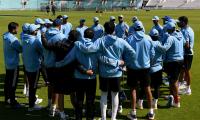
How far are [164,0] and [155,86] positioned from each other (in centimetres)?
9505

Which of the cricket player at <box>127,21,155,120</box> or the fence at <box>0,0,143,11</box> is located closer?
the cricket player at <box>127,21,155,120</box>

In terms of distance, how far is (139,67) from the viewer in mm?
10352

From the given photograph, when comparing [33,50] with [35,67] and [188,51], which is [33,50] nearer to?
[35,67]

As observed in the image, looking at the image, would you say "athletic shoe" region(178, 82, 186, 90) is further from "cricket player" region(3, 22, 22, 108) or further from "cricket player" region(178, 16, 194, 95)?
"cricket player" region(3, 22, 22, 108)

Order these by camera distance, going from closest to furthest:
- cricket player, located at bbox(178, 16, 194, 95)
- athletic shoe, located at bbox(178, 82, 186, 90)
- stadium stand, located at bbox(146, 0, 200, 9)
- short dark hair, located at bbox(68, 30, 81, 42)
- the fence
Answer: short dark hair, located at bbox(68, 30, 81, 42)
cricket player, located at bbox(178, 16, 194, 95)
athletic shoe, located at bbox(178, 82, 186, 90)
the fence
stadium stand, located at bbox(146, 0, 200, 9)

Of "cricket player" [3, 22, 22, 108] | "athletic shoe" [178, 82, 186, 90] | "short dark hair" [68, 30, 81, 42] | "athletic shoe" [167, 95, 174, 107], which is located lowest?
"athletic shoe" [178, 82, 186, 90]

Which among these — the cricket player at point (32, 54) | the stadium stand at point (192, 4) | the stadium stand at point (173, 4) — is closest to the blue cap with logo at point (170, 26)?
the cricket player at point (32, 54)

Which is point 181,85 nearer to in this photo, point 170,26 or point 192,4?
point 170,26

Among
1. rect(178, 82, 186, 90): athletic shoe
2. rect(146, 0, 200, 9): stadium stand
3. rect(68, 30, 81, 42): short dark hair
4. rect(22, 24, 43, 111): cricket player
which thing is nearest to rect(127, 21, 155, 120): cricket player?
rect(68, 30, 81, 42): short dark hair

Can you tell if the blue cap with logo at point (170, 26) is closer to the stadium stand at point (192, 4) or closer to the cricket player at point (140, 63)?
the cricket player at point (140, 63)

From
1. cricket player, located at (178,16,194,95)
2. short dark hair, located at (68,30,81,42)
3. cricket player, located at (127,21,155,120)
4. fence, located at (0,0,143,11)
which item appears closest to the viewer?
short dark hair, located at (68,30,81,42)

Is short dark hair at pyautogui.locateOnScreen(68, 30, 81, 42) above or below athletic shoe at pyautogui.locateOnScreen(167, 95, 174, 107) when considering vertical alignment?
above

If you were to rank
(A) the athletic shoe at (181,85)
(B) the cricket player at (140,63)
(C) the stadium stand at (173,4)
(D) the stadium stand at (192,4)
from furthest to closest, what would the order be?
(C) the stadium stand at (173,4), (D) the stadium stand at (192,4), (A) the athletic shoe at (181,85), (B) the cricket player at (140,63)

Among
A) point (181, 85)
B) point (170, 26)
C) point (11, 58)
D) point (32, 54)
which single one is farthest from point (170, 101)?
point (11, 58)
